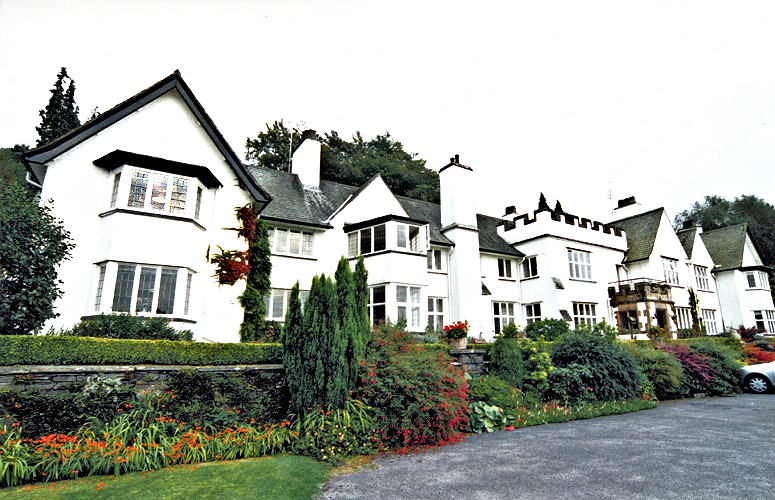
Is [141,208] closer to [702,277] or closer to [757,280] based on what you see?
[702,277]

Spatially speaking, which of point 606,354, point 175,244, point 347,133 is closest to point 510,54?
point 606,354

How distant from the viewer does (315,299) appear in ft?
33.4

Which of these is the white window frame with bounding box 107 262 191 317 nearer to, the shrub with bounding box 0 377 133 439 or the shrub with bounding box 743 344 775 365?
the shrub with bounding box 0 377 133 439

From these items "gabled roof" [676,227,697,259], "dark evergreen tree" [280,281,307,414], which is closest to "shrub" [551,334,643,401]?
"dark evergreen tree" [280,281,307,414]

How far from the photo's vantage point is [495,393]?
12.6m

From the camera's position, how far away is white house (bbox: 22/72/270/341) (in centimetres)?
1377

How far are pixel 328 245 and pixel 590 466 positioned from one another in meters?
16.2

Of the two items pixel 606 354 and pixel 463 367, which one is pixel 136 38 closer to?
pixel 463 367

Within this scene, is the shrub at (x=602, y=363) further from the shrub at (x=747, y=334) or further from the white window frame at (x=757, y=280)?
the white window frame at (x=757, y=280)

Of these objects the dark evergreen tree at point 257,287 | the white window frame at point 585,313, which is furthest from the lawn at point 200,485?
the white window frame at point 585,313

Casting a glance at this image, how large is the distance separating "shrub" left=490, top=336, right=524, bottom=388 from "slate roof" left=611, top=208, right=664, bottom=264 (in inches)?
891

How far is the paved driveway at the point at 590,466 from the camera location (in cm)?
627

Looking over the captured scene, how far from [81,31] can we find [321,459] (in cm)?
1221

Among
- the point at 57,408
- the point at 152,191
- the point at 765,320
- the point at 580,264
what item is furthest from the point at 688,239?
the point at 57,408
